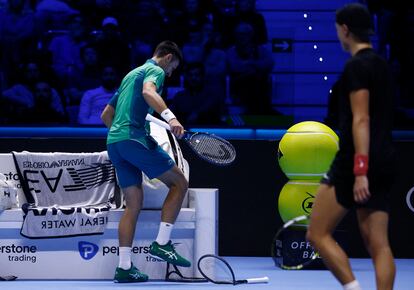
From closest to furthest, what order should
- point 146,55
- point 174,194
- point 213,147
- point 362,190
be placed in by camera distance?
point 362,190 < point 174,194 < point 213,147 < point 146,55

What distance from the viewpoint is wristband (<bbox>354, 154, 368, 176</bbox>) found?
192 inches

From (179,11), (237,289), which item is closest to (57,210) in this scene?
(237,289)

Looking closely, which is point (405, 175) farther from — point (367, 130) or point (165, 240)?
point (367, 130)

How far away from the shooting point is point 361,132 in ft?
16.1

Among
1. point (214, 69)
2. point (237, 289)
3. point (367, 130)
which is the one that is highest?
point (367, 130)

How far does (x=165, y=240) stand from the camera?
7.44 meters

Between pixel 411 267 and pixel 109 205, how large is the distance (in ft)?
9.54

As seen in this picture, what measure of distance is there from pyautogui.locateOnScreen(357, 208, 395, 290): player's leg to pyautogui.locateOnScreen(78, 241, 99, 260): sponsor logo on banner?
3.28 metres

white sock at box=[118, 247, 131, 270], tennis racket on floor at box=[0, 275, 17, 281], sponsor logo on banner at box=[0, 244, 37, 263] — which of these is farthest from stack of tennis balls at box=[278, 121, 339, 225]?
tennis racket on floor at box=[0, 275, 17, 281]

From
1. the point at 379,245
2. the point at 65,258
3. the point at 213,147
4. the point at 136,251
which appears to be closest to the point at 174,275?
the point at 136,251

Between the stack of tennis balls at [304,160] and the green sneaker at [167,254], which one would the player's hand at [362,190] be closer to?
the green sneaker at [167,254]

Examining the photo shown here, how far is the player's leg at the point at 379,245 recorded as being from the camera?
16.5 feet

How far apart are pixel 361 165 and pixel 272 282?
10.1 feet

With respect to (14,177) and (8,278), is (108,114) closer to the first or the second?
(14,177)
